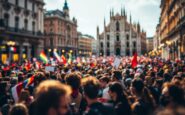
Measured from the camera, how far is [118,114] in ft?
15.8

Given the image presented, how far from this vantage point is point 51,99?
9.57ft

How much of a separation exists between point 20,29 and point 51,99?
135 ft

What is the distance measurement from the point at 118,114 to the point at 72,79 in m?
1.62

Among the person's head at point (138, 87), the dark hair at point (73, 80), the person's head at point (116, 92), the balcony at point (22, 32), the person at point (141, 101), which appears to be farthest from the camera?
the balcony at point (22, 32)

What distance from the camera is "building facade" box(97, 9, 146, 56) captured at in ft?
360

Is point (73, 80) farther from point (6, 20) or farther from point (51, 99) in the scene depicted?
point (6, 20)

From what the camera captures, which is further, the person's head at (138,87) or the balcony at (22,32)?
the balcony at (22,32)

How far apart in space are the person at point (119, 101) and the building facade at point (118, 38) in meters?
104

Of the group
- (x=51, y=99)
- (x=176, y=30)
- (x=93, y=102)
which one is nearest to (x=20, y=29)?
(x=176, y=30)

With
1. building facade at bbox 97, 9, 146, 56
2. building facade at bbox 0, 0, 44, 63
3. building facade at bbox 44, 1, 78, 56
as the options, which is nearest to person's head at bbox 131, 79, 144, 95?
building facade at bbox 0, 0, 44, 63

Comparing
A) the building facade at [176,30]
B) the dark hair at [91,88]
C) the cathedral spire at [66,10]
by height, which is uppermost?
the cathedral spire at [66,10]

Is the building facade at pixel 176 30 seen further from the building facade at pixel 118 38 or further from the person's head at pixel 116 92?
the building facade at pixel 118 38

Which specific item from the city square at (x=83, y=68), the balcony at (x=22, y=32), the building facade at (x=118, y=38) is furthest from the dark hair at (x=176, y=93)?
the building facade at (x=118, y=38)

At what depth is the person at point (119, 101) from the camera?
4861mm
